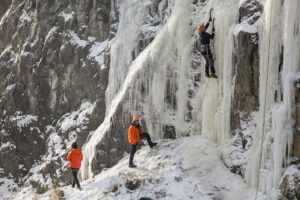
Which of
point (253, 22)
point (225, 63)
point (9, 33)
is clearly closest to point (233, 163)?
point (225, 63)

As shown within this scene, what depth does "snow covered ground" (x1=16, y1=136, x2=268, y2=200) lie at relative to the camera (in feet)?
30.9

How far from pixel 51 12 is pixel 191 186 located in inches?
612

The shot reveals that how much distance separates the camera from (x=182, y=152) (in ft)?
36.8

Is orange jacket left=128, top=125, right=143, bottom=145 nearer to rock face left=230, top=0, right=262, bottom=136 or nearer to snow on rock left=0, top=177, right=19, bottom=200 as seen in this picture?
rock face left=230, top=0, right=262, bottom=136

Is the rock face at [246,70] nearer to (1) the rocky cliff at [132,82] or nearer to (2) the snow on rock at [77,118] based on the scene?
(1) the rocky cliff at [132,82]

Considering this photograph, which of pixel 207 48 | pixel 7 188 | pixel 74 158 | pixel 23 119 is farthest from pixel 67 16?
pixel 207 48

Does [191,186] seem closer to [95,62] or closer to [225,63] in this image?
[225,63]

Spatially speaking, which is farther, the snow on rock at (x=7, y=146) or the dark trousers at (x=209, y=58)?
the snow on rock at (x=7, y=146)

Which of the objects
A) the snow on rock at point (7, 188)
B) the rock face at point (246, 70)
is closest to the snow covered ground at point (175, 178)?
the rock face at point (246, 70)

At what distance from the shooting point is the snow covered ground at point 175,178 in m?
9.42

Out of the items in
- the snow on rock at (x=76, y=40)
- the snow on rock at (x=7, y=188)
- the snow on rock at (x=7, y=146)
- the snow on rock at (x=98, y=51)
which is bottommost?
the snow on rock at (x=7, y=188)

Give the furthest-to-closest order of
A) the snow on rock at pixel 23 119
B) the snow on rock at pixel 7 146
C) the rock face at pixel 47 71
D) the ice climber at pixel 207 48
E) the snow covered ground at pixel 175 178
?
the snow on rock at pixel 7 146, the snow on rock at pixel 23 119, the rock face at pixel 47 71, the ice climber at pixel 207 48, the snow covered ground at pixel 175 178

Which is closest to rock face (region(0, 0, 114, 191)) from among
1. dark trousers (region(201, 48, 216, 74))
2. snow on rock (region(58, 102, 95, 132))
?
snow on rock (region(58, 102, 95, 132))

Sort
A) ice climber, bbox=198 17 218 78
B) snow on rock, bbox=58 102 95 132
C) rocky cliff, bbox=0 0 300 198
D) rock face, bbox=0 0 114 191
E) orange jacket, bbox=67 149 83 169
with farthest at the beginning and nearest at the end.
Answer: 1. rock face, bbox=0 0 114 191
2. snow on rock, bbox=58 102 95 132
3. orange jacket, bbox=67 149 83 169
4. ice climber, bbox=198 17 218 78
5. rocky cliff, bbox=0 0 300 198
